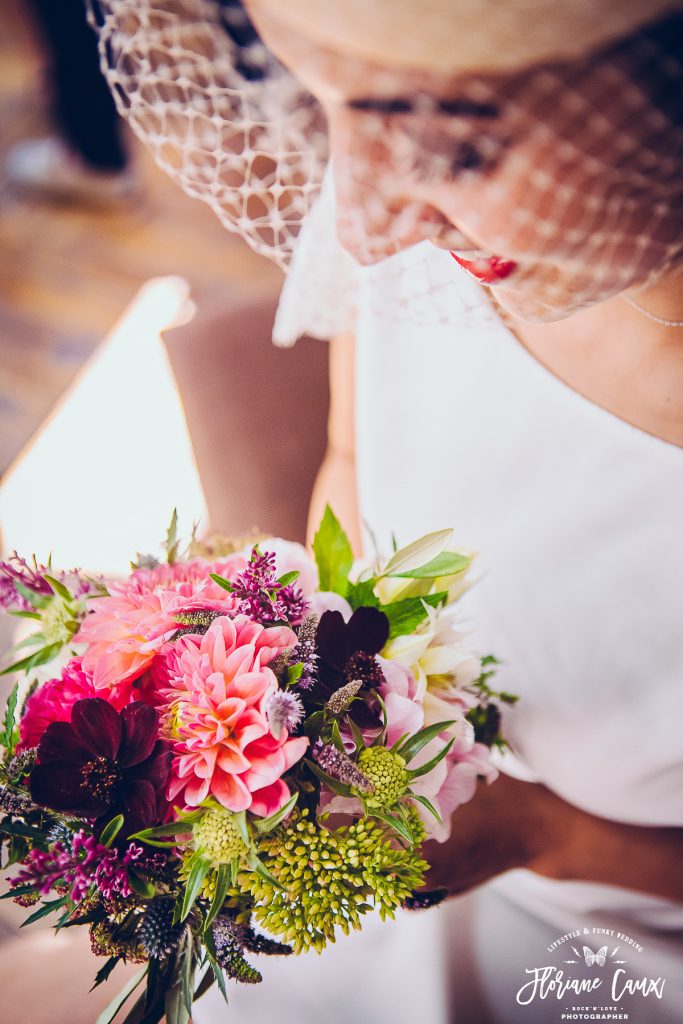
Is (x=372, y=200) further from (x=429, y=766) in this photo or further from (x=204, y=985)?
(x=204, y=985)

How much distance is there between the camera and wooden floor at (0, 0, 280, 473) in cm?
230

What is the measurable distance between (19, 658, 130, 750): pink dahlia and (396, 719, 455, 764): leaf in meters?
0.22

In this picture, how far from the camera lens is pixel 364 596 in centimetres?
69

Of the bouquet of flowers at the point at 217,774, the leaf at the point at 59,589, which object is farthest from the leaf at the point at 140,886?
the leaf at the point at 59,589

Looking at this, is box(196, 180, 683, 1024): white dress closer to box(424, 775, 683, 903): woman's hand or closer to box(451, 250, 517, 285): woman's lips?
box(424, 775, 683, 903): woman's hand

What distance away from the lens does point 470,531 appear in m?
1.04

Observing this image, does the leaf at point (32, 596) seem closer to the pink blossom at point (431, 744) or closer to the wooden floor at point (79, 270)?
the pink blossom at point (431, 744)

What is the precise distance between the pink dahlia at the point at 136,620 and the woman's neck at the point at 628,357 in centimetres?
50

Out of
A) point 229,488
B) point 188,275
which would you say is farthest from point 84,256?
point 229,488

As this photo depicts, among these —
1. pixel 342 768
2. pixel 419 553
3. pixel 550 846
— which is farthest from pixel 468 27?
pixel 550 846

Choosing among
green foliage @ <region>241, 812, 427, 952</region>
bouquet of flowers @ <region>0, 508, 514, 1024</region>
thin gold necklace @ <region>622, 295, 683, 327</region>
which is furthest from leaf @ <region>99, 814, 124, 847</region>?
→ thin gold necklace @ <region>622, 295, 683, 327</region>

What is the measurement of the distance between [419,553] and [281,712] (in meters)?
Result: 0.21

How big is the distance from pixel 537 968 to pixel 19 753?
67 cm

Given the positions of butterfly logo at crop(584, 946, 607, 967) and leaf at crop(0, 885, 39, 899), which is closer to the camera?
leaf at crop(0, 885, 39, 899)
